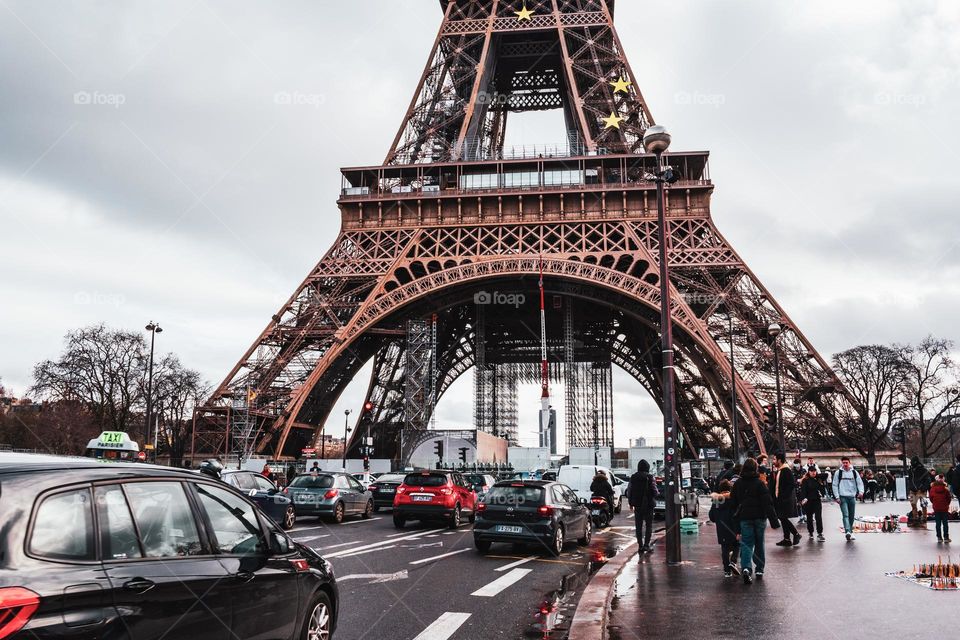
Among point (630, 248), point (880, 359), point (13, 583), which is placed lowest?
point (13, 583)

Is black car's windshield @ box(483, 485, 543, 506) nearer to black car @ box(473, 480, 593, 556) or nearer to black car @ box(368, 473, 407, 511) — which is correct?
black car @ box(473, 480, 593, 556)

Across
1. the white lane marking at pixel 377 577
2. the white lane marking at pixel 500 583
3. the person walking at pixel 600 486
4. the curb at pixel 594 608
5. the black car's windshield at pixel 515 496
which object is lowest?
the white lane marking at pixel 500 583

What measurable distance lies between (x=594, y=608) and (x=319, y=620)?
131 inches

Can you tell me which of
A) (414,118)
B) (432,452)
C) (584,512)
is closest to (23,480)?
(584,512)

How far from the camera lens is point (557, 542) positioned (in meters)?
13.6

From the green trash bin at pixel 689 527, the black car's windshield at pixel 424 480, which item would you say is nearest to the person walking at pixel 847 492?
the green trash bin at pixel 689 527

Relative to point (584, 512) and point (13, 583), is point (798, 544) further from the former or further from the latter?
point (13, 583)

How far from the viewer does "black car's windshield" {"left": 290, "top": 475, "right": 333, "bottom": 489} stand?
66.4 feet

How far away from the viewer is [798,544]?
586 inches

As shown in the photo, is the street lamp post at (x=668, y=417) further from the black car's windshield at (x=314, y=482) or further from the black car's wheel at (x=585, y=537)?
the black car's windshield at (x=314, y=482)

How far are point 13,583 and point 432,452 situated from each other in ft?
111

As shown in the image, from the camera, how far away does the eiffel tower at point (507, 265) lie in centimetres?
3450

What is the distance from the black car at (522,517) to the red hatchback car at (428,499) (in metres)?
4.82

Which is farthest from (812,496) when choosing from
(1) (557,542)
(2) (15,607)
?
(2) (15,607)
